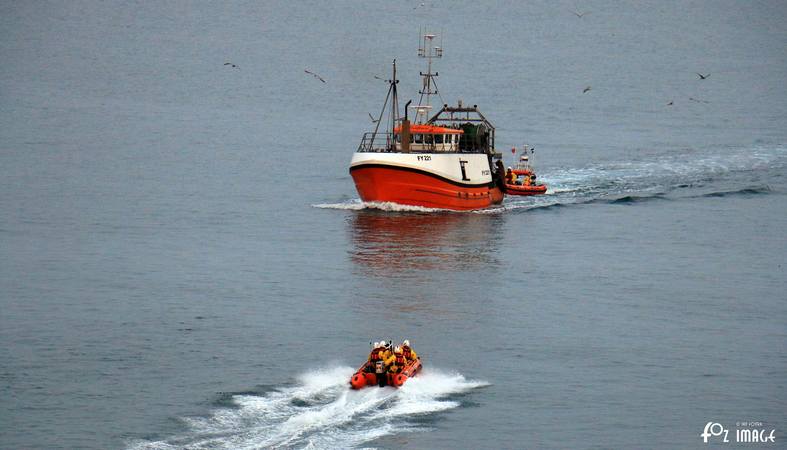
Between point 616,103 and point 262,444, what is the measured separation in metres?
142

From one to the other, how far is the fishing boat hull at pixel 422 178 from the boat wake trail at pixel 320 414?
1522 inches

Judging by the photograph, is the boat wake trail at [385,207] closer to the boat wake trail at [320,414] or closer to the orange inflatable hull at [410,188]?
the orange inflatable hull at [410,188]

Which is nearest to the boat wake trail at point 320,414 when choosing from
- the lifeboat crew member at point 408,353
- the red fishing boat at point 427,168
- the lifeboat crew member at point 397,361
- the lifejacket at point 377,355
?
the lifeboat crew member at point 397,361

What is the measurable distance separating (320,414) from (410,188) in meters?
46.6

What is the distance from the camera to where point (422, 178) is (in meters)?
92.9

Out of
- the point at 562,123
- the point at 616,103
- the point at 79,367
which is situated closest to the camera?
the point at 79,367

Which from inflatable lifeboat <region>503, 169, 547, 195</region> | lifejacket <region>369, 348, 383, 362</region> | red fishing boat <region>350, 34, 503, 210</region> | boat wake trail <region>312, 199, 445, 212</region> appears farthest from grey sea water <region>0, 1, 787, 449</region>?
inflatable lifeboat <region>503, 169, 547, 195</region>

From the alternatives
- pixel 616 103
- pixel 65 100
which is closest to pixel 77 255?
pixel 65 100

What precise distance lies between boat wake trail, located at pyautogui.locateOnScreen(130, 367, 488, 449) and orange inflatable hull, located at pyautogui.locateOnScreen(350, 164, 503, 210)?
128 ft

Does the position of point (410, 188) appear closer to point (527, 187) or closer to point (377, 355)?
point (527, 187)

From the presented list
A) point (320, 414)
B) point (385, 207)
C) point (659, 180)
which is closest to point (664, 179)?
point (659, 180)

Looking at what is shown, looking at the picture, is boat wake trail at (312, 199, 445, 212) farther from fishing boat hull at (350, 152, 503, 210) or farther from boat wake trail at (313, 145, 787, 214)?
fishing boat hull at (350, 152, 503, 210)

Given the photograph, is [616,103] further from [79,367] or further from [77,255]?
[79,367]

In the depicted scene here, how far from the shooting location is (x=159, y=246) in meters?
81.4
